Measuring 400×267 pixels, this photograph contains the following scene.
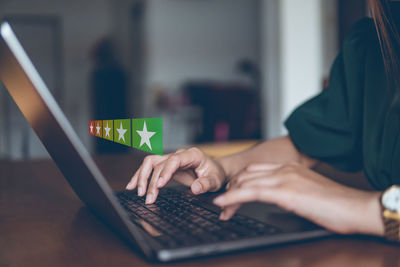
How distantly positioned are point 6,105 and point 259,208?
6852mm

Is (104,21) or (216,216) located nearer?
(216,216)

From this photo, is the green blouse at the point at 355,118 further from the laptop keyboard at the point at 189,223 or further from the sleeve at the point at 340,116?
the laptop keyboard at the point at 189,223

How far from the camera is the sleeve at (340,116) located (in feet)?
2.68

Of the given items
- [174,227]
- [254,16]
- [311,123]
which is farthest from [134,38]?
[174,227]

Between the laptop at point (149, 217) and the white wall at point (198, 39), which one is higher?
the white wall at point (198, 39)

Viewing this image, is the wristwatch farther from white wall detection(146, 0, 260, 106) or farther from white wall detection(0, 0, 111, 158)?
white wall detection(0, 0, 111, 158)

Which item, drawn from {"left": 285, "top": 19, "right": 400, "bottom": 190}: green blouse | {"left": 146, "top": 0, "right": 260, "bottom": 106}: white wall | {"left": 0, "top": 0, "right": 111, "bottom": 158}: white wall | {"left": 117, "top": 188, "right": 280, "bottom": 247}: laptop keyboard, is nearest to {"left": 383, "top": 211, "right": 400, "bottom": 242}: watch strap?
{"left": 117, "top": 188, "right": 280, "bottom": 247}: laptop keyboard

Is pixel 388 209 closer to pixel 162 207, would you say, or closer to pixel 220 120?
pixel 162 207

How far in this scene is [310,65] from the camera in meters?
2.90

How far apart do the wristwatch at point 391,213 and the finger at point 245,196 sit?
0.12 metres

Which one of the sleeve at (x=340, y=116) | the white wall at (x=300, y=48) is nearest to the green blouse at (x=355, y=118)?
the sleeve at (x=340, y=116)

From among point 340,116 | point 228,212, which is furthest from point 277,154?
point 228,212

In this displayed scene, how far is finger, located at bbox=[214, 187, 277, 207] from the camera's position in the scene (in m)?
0.46

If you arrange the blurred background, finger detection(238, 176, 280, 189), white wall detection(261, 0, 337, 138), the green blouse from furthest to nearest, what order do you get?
the blurred background → white wall detection(261, 0, 337, 138) → the green blouse → finger detection(238, 176, 280, 189)
